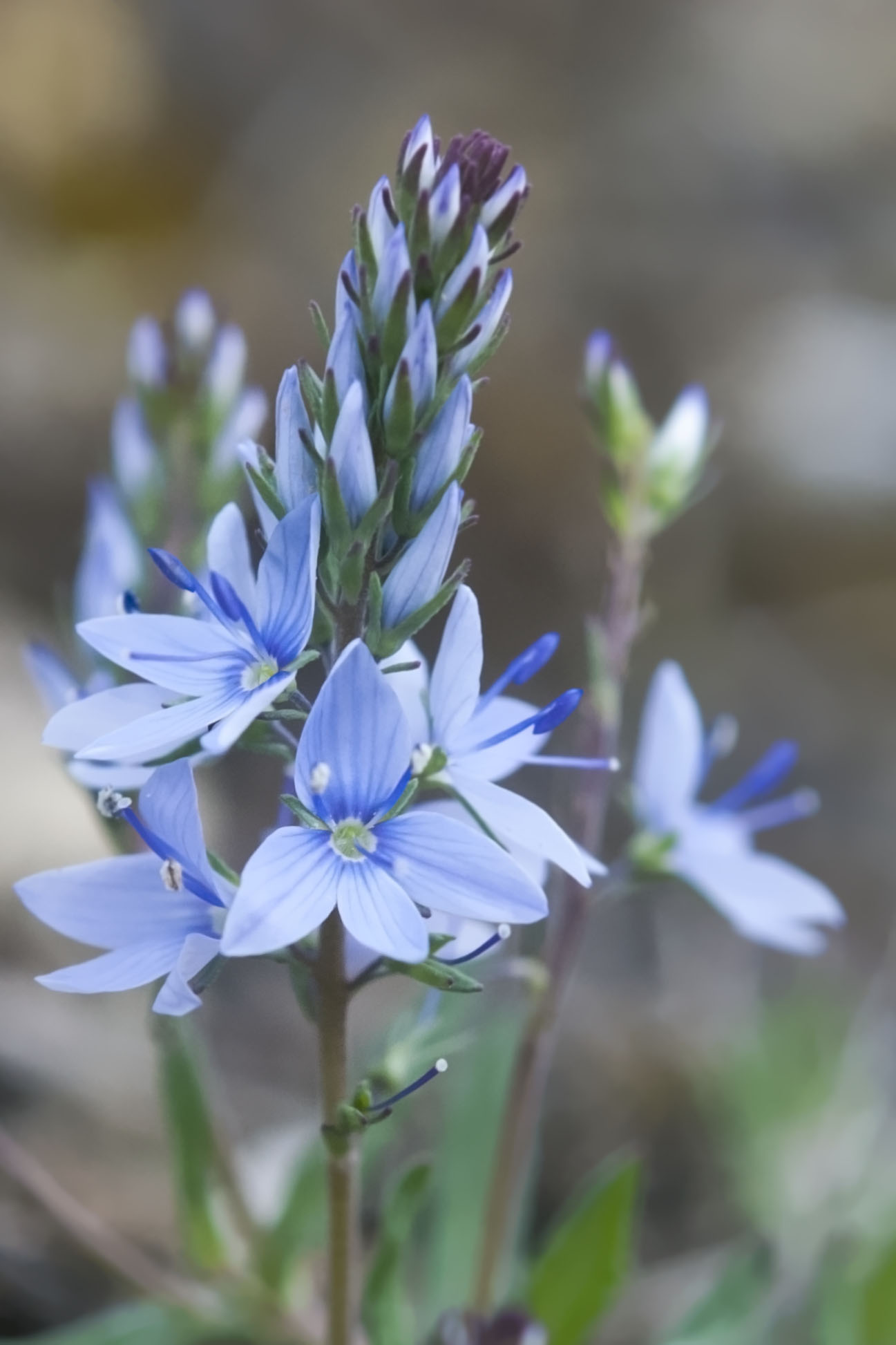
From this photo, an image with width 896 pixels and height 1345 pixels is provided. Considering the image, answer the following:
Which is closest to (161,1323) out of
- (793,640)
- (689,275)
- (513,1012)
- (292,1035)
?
A: (513,1012)

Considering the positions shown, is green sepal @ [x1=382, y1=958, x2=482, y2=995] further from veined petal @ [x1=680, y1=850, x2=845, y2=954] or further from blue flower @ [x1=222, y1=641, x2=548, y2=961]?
veined petal @ [x1=680, y1=850, x2=845, y2=954]

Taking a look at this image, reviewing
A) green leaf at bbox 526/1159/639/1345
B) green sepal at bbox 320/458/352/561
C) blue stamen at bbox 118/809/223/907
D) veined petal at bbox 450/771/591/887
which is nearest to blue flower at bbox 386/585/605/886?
veined petal at bbox 450/771/591/887

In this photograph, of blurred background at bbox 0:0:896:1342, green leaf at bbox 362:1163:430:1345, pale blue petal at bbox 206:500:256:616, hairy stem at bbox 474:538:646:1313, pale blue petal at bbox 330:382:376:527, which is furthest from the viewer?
blurred background at bbox 0:0:896:1342

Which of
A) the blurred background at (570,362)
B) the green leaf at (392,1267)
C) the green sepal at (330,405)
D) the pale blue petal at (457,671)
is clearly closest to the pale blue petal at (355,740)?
the pale blue petal at (457,671)

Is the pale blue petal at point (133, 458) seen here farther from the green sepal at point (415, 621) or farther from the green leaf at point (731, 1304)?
the green leaf at point (731, 1304)

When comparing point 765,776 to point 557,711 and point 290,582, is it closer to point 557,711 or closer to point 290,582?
point 557,711

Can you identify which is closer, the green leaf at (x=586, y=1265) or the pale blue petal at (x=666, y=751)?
the pale blue petal at (x=666, y=751)

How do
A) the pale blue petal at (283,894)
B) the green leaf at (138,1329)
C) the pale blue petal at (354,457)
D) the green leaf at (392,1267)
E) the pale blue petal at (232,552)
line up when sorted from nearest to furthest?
the pale blue petal at (283,894) < the pale blue petal at (354,457) < the pale blue petal at (232,552) < the green leaf at (392,1267) < the green leaf at (138,1329)

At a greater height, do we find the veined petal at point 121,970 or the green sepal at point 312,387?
the green sepal at point 312,387
